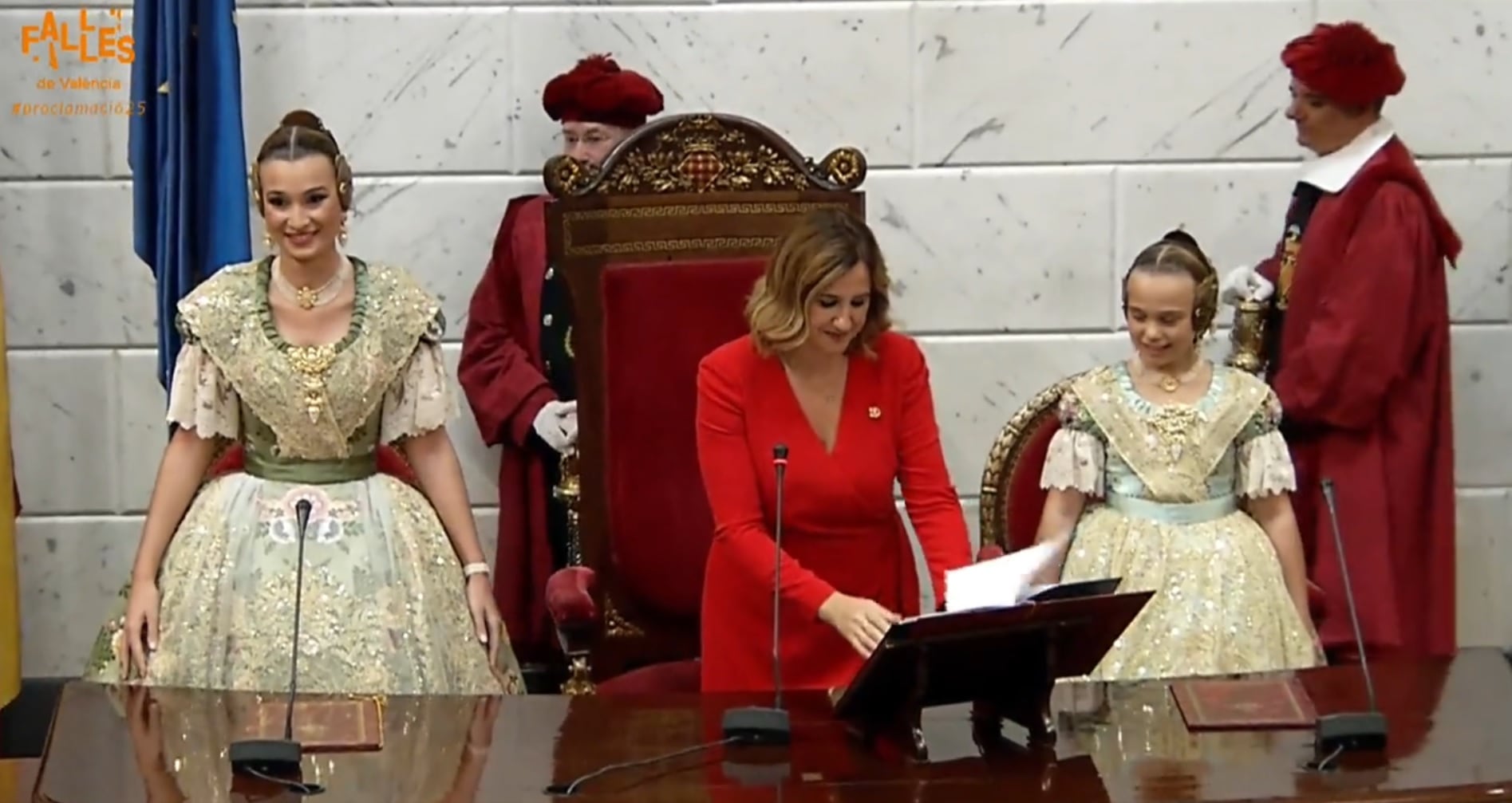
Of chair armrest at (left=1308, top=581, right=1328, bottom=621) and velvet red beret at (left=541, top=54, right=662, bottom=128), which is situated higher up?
velvet red beret at (left=541, top=54, right=662, bottom=128)

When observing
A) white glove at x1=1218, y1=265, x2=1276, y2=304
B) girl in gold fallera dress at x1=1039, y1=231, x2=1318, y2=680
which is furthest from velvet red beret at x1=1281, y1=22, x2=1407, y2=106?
girl in gold fallera dress at x1=1039, y1=231, x2=1318, y2=680

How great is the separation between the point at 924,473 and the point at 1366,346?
1.03m

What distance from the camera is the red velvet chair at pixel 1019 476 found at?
12.1 ft

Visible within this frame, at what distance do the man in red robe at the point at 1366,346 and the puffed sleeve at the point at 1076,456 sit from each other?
0.55 metres

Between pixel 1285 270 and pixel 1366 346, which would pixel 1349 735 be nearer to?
pixel 1366 346

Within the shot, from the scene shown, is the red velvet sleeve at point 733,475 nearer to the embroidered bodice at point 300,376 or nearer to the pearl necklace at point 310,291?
the embroidered bodice at point 300,376

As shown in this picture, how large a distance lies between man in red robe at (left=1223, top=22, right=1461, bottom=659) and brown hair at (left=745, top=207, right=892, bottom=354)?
3.49 ft

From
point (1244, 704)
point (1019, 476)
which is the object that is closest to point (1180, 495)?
point (1019, 476)

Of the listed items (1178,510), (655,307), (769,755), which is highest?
(655,307)

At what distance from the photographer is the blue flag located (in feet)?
12.7

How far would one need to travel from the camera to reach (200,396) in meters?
3.33

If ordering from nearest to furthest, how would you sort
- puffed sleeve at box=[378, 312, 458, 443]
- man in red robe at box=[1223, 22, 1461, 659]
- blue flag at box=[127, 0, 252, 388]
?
puffed sleeve at box=[378, 312, 458, 443] → blue flag at box=[127, 0, 252, 388] → man in red robe at box=[1223, 22, 1461, 659]

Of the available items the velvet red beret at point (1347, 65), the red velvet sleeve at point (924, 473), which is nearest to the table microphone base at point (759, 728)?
the red velvet sleeve at point (924, 473)

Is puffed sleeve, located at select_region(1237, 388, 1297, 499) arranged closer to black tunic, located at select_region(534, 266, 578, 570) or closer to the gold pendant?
black tunic, located at select_region(534, 266, 578, 570)
